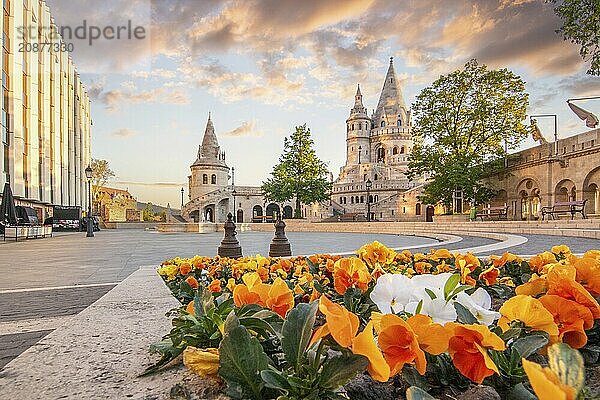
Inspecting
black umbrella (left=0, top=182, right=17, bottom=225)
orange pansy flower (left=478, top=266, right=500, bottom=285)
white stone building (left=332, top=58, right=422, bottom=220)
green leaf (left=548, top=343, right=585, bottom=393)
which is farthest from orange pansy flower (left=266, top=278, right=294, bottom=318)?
white stone building (left=332, top=58, right=422, bottom=220)

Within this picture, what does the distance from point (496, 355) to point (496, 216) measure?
3419 cm

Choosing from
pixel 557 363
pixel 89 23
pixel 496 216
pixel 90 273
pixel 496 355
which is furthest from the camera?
pixel 496 216

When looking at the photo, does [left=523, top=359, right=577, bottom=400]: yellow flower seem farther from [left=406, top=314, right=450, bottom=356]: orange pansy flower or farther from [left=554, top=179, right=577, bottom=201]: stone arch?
[left=554, top=179, right=577, bottom=201]: stone arch

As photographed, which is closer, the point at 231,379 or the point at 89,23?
the point at 231,379

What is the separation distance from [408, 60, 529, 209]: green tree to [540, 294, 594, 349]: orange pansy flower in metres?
31.7

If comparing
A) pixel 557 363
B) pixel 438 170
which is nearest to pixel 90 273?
pixel 557 363

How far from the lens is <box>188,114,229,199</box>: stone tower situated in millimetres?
77562

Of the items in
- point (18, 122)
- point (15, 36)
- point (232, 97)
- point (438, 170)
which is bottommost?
point (438, 170)

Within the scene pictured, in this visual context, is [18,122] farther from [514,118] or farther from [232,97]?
[514,118]

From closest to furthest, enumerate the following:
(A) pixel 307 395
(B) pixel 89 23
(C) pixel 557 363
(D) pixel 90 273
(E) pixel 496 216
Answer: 1. (C) pixel 557 363
2. (A) pixel 307 395
3. (D) pixel 90 273
4. (B) pixel 89 23
5. (E) pixel 496 216

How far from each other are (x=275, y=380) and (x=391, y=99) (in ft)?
319

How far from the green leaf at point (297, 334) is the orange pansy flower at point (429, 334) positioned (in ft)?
0.69

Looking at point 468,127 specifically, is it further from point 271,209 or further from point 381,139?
point 381,139

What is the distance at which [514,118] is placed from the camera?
32.1 meters
